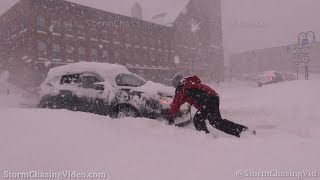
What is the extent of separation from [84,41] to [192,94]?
29.5m

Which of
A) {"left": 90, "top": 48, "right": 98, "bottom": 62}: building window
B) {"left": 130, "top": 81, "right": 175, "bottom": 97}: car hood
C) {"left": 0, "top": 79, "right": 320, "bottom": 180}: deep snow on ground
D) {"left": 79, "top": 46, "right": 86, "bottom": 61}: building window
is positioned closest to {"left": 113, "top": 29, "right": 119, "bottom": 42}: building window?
{"left": 90, "top": 48, "right": 98, "bottom": 62}: building window

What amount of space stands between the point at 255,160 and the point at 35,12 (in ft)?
98.8

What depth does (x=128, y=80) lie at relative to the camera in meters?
8.73

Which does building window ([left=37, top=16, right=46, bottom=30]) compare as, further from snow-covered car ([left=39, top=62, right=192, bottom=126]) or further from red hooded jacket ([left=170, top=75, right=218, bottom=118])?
red hooded jacket ([left=170, top=75, right=218, bottom=118])

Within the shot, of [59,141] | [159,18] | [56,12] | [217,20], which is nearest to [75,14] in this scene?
[56,12]

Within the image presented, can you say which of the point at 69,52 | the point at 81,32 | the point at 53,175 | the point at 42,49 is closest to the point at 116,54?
the point at 81,32

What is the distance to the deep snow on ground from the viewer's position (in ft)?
11.9

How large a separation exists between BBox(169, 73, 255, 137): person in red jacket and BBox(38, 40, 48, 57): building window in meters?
26.4

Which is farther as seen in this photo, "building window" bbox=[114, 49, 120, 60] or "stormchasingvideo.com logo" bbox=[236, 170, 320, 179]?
"building window" bbox=[114, 49, 120, 60]

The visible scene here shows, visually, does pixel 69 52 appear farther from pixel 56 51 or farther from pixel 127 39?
pixel 127 39

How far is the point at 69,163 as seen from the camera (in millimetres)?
3635

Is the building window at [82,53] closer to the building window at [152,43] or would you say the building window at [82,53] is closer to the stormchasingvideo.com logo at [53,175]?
the building window at [152,43]

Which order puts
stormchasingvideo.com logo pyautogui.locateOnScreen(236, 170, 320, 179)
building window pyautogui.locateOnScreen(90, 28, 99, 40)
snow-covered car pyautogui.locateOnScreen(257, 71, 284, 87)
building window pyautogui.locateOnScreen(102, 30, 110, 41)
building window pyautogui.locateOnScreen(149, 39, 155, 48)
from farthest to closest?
1. building window pyautogui.locateOnScreen(149, 39, 155, 48)
2. building window pyautogui.locateOnScreen(102, 30, 110, 41)
3. building window pyautogui.locateOnScreen(90, 28, 99, 40)
4. snow-covered car pyautogui.locateOnScreen(257, 71, 284, 87)
5. stormchasingvideo.com logo pyautogui.locateOnScreen(236, 170, 320, 179)

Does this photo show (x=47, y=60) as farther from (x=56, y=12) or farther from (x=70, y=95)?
(x=70, y=95)
